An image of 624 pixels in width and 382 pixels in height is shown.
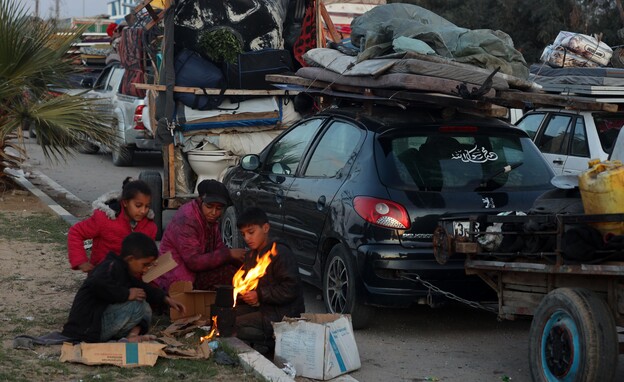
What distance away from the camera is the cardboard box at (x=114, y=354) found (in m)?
6.52

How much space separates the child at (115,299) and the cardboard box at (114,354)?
29 cm

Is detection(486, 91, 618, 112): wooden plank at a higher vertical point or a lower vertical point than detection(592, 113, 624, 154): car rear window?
higher

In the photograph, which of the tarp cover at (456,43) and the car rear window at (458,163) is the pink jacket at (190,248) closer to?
the car rear window at (458,163)

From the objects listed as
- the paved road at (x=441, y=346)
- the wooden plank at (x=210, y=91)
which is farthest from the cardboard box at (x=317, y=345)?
the wooden plank at (x=210, y=91)

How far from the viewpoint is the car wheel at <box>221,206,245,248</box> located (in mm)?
10195

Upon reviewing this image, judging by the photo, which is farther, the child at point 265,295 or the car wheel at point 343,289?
the car wheel at point 343,289

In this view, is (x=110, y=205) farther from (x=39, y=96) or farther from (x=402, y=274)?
(x=39, y=96)

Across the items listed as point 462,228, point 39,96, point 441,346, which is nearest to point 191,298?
point 441,346

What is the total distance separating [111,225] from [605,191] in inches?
143

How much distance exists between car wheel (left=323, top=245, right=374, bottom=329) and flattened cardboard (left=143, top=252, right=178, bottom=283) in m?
1.31

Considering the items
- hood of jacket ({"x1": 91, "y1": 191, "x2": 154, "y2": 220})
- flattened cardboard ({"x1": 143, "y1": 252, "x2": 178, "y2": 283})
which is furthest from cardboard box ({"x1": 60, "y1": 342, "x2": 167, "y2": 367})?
hood of jacket ({"x1": 91, "y1": 191, "x2": 154, "y2": 220})

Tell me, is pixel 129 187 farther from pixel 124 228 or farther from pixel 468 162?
pixel 468 162

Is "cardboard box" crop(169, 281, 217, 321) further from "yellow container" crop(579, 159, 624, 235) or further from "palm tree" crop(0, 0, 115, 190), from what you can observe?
"palm tree" crop(0, 0, 115, 190)

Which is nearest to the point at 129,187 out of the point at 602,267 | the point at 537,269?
the point at 537,269
